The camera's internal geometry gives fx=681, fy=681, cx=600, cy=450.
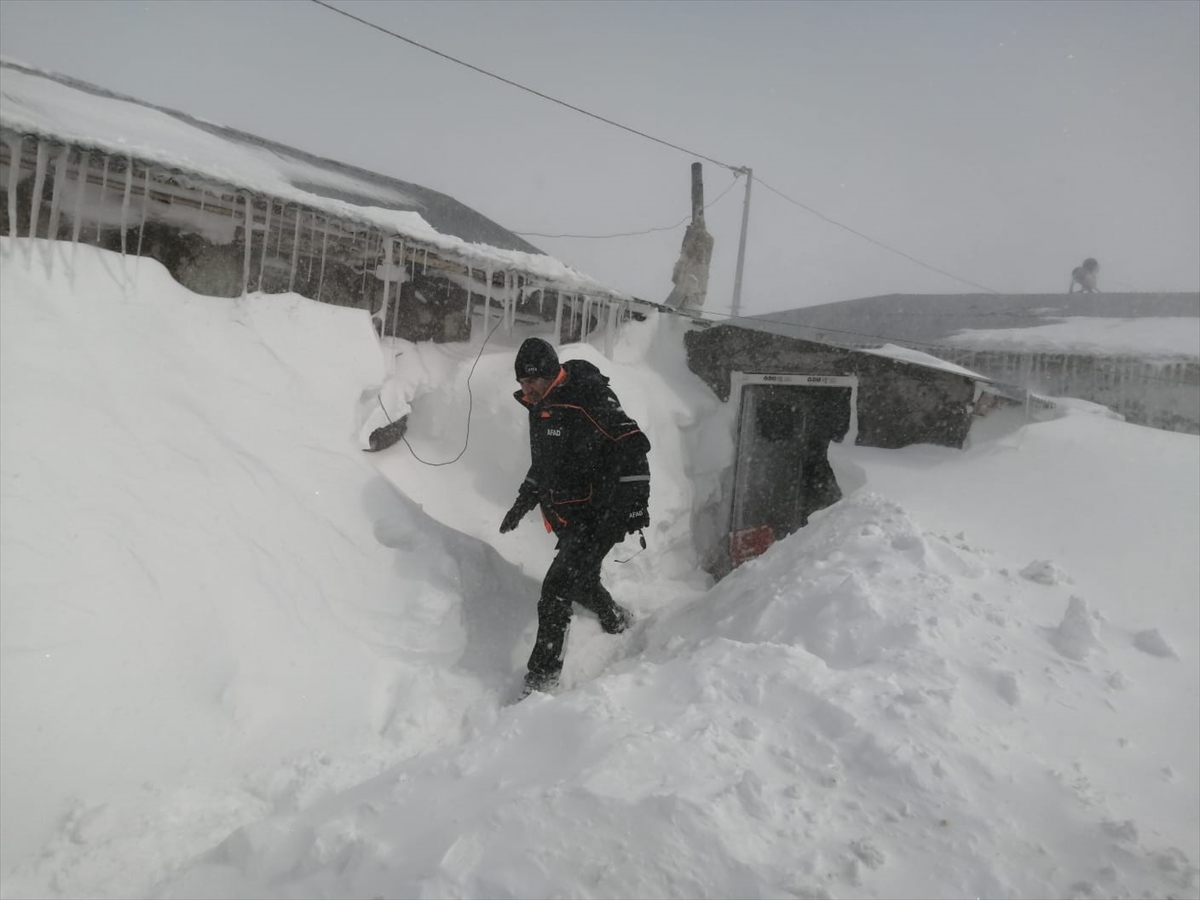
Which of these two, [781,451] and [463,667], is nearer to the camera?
[463,667]

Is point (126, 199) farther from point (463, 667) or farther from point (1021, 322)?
point (1021, 322)

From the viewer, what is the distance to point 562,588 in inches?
150

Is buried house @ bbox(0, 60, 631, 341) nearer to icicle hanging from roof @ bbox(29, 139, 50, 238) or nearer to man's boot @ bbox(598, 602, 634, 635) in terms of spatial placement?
icicle hanging from roof @ bbox(29, 139, 50, 238)

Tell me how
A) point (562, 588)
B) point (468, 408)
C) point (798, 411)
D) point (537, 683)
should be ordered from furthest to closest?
point (798, 411) → point (468, 408) → point (562, 588) → point (537, 683)

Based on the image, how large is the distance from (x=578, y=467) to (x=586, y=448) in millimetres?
125

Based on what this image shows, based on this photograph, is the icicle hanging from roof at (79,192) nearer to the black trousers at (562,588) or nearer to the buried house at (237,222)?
the buried house at (237,222)

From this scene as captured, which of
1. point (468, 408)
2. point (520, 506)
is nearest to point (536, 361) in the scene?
point (520, 506)

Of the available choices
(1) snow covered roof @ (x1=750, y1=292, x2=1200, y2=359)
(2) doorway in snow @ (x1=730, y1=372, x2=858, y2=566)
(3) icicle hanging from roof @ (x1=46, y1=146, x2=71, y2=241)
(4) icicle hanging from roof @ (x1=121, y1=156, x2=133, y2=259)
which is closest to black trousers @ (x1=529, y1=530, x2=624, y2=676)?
(4) icicle hanging from roof @ (x1=121, y1=156, x2=133, y2=259)

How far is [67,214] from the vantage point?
3537mm

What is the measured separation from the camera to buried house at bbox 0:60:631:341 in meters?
3.40

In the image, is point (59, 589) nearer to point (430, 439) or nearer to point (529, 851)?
point (529, 851)

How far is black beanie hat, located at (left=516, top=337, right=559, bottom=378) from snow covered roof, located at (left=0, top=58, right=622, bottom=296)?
1.36 meters

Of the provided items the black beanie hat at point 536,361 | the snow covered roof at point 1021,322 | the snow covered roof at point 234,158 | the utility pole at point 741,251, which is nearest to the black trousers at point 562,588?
the black beanie hat at point 536,361

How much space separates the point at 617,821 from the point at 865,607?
5.52 ft
